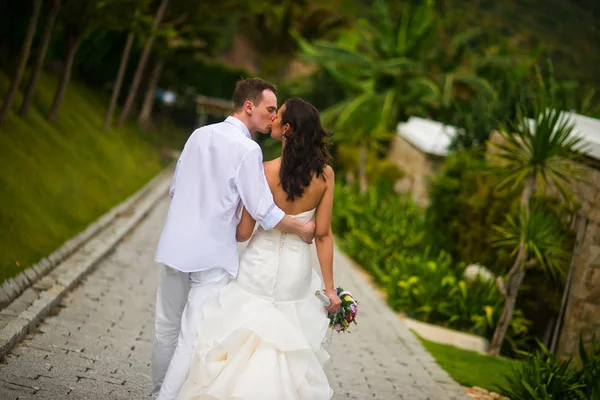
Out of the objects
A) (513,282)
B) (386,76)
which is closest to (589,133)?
(513,282)

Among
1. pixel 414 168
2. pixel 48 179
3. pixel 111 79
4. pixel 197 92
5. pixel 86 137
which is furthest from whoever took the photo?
pixel 197 92

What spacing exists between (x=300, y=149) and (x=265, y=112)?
0.33 metres

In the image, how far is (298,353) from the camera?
426 cm

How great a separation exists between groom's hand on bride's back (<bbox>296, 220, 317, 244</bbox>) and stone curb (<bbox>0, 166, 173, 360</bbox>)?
8.49 feet

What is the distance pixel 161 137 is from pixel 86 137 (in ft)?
39.6

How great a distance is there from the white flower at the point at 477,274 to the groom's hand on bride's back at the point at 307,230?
7.05m

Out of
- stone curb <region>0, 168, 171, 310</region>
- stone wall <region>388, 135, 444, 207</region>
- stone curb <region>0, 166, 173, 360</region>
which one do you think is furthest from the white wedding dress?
stone wall <region>388, 135, 444, 207</region>

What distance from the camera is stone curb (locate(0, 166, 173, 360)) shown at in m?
6.20

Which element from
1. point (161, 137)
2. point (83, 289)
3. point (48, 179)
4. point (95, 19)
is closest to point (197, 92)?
point (161, 137)

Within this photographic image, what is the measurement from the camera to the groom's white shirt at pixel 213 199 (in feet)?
14.0

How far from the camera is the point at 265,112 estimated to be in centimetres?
443

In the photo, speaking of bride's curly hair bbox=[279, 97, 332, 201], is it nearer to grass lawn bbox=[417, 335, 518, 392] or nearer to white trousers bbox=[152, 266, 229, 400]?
white trousers bbox=[152, 266, 229, 400]

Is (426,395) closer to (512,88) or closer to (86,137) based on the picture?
(512,88)

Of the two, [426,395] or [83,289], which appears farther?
[83,289]
